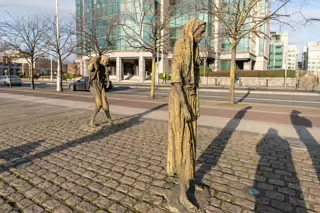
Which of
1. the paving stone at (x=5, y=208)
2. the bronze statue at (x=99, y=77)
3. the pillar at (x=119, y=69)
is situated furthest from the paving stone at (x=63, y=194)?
the pillar at (x=119, y=69)

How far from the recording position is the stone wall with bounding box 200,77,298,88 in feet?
105

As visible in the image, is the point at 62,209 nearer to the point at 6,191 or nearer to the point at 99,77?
the point at 6,191

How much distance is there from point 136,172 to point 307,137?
4923mm

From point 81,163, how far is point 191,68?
9.23 feet

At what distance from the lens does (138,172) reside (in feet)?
12.5

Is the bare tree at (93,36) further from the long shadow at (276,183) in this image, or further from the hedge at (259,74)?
the hedge at (259,74)

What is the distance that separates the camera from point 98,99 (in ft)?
22.8

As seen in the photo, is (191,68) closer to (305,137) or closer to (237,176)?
(237,176)

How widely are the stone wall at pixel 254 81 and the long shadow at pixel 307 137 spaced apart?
25801 millimetres

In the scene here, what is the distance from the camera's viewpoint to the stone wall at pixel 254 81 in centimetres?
3189

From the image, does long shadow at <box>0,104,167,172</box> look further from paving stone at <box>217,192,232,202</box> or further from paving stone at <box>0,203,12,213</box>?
paving stone at <box>217,192,232,202</box>

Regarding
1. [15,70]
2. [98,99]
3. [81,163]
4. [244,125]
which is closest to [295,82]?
Answer: [244,125]

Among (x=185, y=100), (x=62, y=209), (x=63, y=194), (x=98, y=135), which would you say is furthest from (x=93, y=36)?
(x=185, y=100)

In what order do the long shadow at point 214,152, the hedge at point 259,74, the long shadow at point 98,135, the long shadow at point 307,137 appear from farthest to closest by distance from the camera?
the hedge at point 259,74 → the long shadow at point 98,135 → the long shadow at point 307,137 → the long shadow at point 214,152
